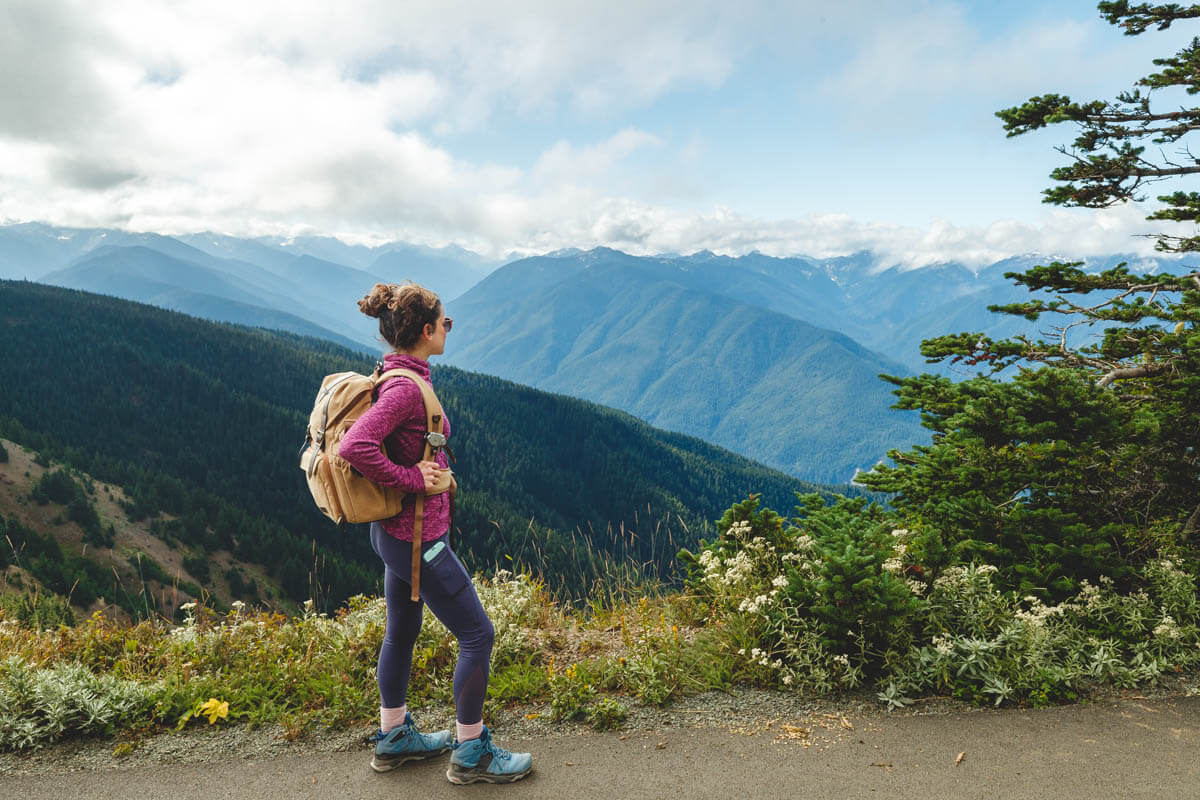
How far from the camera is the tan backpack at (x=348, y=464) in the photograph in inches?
133

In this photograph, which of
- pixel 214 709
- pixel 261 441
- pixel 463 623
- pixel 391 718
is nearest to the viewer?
pixel 463 623

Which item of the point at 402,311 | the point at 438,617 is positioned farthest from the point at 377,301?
the point at 438,617

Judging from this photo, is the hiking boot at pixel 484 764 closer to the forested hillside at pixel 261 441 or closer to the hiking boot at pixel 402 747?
the hiking boot at pixel 402 747

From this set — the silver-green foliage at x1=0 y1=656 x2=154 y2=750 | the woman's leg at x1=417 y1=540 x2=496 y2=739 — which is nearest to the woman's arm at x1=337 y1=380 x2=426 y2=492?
the woman's leg at x1=417 y1=540 x2=496 y2=739

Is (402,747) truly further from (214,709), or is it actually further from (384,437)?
(384,437)

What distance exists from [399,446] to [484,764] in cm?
200

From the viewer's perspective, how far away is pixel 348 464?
3.39 m

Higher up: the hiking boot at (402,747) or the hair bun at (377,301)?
the hair bun at (377,301)

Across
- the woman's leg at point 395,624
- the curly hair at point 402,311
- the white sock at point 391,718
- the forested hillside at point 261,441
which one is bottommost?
the forested hillside at point 261,441

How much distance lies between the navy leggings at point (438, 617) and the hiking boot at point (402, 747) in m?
0.17

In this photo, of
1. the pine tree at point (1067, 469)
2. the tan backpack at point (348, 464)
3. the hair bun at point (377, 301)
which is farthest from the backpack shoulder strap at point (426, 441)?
the pine tree at point (1067, 469)

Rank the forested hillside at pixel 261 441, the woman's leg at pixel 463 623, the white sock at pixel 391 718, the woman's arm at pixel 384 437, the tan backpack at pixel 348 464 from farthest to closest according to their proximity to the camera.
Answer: the forested hillside at pixel 261 441, the white sock at pixel 391 718, the woman's leg at pixel 463 623, the tan backpack at pixel 348 464, the woman's arm at pixel 384 437

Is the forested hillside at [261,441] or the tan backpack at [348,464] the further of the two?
the forested hillside at [261,441]

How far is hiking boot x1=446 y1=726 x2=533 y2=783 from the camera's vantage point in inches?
146
